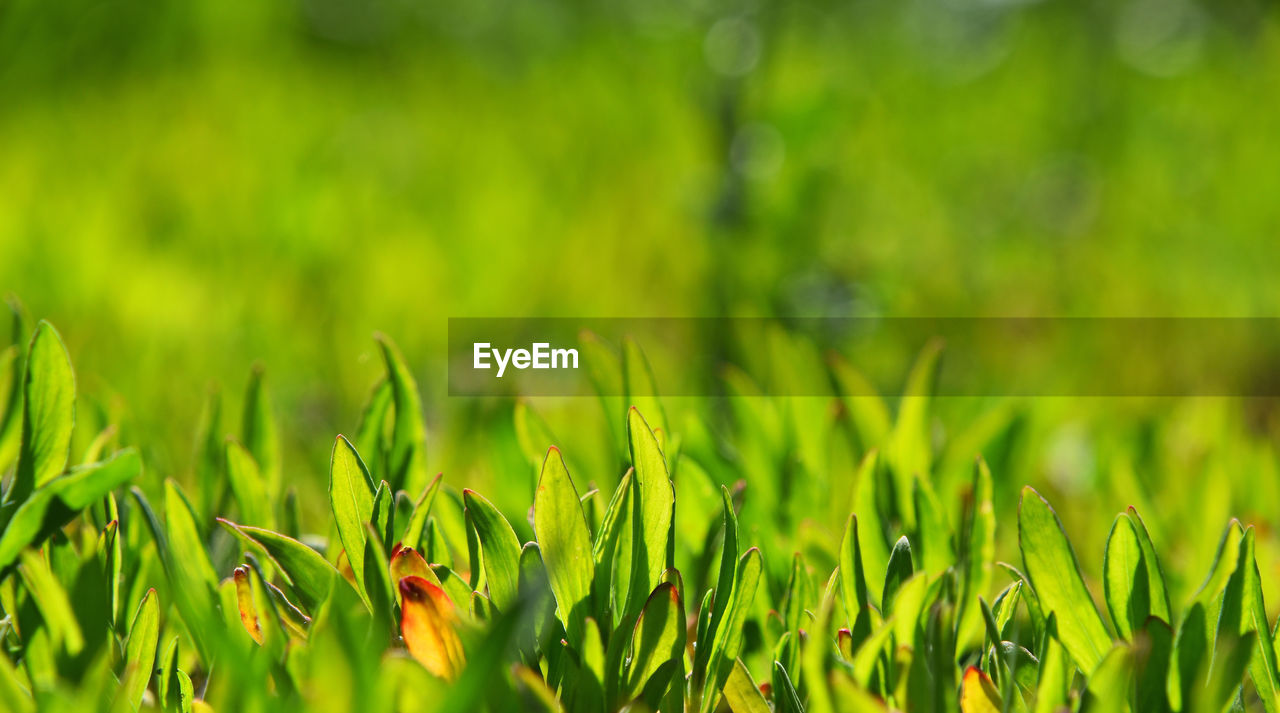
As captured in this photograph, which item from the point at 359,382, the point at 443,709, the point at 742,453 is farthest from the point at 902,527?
the point at 359,382

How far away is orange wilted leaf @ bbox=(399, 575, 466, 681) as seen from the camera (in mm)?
661

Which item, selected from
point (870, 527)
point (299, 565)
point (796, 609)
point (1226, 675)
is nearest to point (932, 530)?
point (870, 527)

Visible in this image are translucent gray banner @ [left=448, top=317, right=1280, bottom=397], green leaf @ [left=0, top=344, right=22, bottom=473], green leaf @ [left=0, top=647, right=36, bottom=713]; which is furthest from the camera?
translucent gray banner @ [left=448, top=317, right=1280, bottom=397]

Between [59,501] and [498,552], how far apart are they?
0.34m

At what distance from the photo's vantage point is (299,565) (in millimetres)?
761

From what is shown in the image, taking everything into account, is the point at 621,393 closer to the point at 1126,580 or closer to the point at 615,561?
the point at 615,561

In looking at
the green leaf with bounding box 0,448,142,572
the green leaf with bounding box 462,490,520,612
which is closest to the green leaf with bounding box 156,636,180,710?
the green leaf with bounding box 0,448,142,572

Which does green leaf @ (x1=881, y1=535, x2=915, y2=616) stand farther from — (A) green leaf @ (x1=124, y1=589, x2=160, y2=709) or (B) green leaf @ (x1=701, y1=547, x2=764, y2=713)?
(A) green leaf @ (x1=124, y1=589, x2=160, y2=709)

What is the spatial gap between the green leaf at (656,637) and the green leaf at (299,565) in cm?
22

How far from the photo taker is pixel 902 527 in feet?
3.37

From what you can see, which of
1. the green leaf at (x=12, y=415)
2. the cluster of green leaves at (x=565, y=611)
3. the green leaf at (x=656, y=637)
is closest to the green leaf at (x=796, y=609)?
the cluster of green leaves at (x=565, y=611)

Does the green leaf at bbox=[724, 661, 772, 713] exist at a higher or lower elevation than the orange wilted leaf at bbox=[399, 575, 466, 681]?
lower

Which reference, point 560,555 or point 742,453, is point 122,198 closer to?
point 742,453

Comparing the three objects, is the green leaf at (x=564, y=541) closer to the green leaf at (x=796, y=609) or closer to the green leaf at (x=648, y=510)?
the green leaf at (x=648, y=510)
